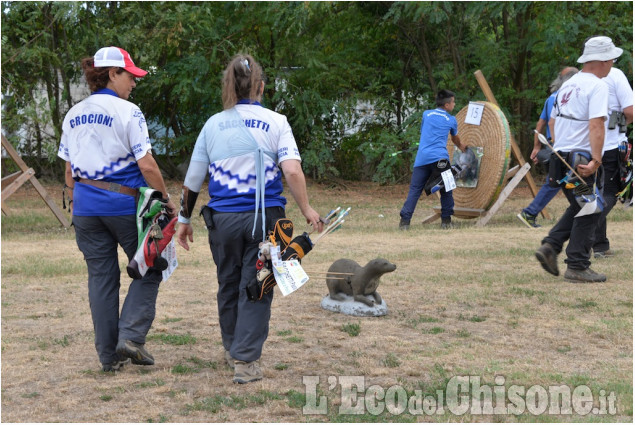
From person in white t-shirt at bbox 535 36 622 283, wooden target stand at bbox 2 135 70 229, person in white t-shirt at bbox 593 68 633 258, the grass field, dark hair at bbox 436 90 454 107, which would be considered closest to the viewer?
the grass field

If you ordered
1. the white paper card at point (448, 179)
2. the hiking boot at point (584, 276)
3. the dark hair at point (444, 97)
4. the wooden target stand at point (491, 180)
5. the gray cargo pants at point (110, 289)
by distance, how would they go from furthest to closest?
1. the wooden target stand at point (491, 180)
2. the dark hair at point (444, 97)
3. the white paper card at point (448, 179)
4. the hiking boot at point (584, 276)
5. the gray cargo pants at point (110, 289)

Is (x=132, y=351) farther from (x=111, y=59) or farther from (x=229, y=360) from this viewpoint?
(x=111, y=59)

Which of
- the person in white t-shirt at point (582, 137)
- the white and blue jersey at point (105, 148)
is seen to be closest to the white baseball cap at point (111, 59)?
the white and blue jersey at point (105, 148)

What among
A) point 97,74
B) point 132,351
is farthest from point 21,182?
point 132,351

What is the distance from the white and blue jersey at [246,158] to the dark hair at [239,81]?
0.06 meters

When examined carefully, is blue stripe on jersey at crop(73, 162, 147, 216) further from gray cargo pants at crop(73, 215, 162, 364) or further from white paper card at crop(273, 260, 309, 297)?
white paper card at crop(273, 260, 309, 297)

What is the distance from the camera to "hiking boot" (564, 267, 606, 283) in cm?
683

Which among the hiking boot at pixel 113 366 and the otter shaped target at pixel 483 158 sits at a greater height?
the otter shaped target at pixel 483 158

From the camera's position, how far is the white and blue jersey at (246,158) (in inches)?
170

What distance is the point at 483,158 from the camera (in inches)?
444

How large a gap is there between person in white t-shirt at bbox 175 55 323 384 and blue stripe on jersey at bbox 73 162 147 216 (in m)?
0.35

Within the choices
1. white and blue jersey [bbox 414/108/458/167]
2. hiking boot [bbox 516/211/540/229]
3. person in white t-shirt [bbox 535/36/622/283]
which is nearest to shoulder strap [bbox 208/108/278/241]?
person in white t-shirt [bbox 535/36/622/283]

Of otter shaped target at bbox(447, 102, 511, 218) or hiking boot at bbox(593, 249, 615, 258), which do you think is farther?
otter shaped target at bbox(447, 102, 511, 218)

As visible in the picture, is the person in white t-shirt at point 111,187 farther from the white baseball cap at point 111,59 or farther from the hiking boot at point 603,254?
the hiking boot at point 603,254
